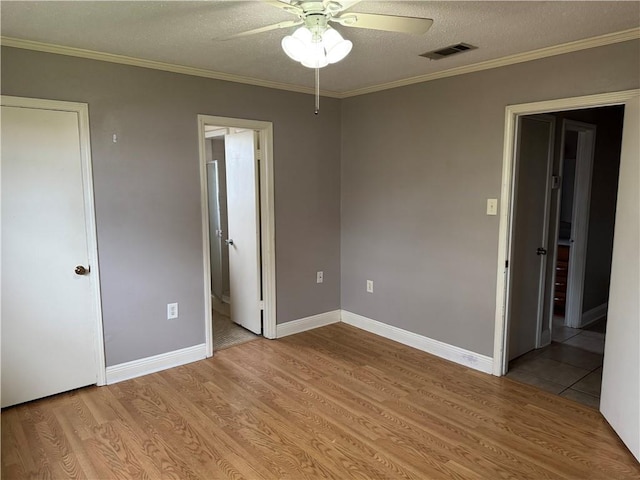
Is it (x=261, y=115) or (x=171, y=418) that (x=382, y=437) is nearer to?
(x=171, y=418)

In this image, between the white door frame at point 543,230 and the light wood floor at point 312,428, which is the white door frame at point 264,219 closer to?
the light wood floor at point 312,428

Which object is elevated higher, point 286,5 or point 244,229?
point 286,5

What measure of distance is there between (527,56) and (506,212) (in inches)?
42.1

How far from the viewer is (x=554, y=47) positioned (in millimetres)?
2771

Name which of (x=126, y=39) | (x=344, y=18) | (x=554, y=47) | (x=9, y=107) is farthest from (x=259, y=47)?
(x=554, y=47)

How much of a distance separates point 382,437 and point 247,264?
86.3 inches

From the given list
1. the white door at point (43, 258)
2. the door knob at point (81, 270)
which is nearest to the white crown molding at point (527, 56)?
the white door at point (43, 258)

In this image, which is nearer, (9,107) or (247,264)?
(9,107)

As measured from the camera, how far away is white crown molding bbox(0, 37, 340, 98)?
2668 mm

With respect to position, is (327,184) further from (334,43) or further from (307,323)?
(334,43)

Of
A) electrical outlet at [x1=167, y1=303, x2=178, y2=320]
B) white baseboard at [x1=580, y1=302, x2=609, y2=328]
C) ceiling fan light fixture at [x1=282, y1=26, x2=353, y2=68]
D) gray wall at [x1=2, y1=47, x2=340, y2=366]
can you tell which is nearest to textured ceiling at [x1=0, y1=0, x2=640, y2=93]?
gray wall at [x1=2, y1=47, x2=340, y2=366]

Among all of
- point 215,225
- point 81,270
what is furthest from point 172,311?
point 215,225

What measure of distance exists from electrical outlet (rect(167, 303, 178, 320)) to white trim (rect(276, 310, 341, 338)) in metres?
1.04

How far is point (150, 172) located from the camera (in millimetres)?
3264
